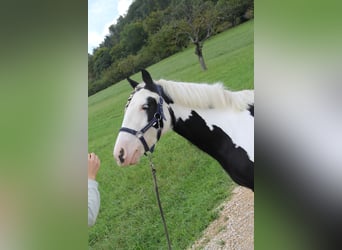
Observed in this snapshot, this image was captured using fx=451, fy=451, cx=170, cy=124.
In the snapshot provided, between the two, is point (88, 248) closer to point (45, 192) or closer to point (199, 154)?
point (45, 192)

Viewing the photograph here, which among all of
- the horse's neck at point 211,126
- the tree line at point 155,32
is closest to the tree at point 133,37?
the tree line at point 155,32

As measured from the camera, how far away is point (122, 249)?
2484 millimetres

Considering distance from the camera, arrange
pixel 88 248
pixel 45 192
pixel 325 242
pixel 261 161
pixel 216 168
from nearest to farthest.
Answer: pixel 325 242
pixel 261 161
pixel 216 168
pixel 88 248
pixel 45 192

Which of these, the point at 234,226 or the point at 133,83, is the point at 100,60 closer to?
the point at 133,83

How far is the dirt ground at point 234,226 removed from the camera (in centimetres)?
213

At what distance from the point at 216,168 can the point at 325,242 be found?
60 centimetres

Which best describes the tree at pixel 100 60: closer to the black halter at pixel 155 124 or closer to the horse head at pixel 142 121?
the horse head at pixel 142 121

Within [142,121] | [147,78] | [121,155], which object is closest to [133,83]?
[147,78]

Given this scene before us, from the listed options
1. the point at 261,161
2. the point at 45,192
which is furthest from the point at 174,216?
the point at 45,192

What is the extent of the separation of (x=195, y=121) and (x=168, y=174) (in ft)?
1.04

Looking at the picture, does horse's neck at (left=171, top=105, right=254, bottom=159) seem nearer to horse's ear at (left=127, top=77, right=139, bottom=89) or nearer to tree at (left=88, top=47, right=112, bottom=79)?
horse's ear at (left=127, top=77, right=139, bottom=89)

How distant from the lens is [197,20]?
226 cm

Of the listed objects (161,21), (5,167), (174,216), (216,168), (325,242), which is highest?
(161,21)

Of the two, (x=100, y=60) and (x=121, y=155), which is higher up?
(x=100, y=60)
